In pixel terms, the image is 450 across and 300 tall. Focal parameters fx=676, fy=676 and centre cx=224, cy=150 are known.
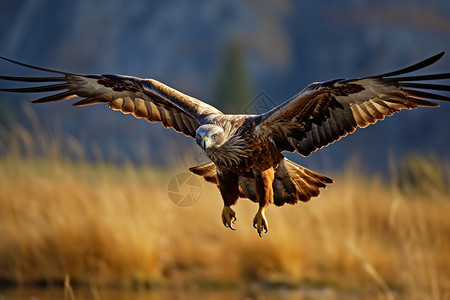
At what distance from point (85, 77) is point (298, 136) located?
1.07 metres

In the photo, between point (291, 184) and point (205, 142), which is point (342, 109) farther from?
point (205, 142)

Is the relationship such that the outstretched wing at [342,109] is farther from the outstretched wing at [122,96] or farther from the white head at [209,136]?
the outstretched wing at [122,96]

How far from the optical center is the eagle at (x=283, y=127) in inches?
93.3

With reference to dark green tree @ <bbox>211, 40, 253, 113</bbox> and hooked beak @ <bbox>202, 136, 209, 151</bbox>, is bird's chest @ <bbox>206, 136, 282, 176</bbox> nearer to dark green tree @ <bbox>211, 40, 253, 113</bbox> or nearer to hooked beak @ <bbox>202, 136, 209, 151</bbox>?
hooked beak @ <bbox>202, 136, 209, 151</bbox>

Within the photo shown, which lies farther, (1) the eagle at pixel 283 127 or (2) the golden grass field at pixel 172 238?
(2) the golden grass field at pixel 172 238

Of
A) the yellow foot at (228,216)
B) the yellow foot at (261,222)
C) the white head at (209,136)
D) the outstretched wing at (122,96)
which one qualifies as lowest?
the yellow foot at (261,222)

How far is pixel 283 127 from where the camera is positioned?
254 centimetres

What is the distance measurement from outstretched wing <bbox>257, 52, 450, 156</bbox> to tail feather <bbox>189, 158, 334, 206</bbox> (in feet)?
0.34

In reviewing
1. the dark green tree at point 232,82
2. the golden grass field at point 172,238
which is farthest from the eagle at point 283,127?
the dark green tree at point 232,82

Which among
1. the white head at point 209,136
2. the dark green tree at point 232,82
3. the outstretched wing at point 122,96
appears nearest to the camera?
the white head at point 209,136

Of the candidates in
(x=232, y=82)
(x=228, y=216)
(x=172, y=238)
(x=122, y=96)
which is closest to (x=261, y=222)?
(x=228, y=216)

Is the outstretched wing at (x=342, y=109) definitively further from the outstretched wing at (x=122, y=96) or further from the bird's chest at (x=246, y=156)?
the outstretched wing at (x=122, y=96)

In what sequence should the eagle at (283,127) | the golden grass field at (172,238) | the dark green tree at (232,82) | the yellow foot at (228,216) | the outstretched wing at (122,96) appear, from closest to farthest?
1. the eagle at (283,127)
2. the yellow foot at (228,216)
3. the outstretched wing at (122,96)
4. the golden grass field at (172,238)
5. the dark green tree at (232,82)

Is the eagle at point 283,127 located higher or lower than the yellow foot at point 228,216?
higher
